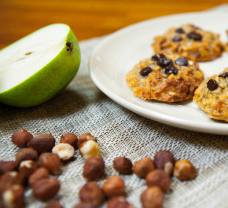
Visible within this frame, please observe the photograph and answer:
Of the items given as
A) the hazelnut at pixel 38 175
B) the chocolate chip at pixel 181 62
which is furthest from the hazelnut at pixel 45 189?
the chocolate chip at pixel 181 62

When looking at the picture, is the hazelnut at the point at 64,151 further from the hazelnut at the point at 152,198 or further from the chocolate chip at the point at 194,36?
the chocolate chip at the point at 194,36

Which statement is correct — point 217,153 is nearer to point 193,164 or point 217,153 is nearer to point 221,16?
point 193,164

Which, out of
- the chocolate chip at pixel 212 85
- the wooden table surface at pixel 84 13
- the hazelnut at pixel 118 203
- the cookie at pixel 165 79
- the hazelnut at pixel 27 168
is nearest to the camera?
the hazelnut at pixel 118 203

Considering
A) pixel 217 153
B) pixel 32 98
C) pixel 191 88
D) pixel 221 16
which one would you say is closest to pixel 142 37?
pixel 221 16

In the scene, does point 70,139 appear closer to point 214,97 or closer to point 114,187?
point 114,187

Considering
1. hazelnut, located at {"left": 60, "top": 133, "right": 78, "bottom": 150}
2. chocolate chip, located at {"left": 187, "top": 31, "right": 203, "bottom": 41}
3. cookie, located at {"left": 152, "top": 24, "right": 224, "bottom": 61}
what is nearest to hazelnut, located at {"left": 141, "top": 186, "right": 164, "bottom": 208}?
hazelnut, located at {"left": 60, "top": 133, "right": 78, "bottom": 150}
